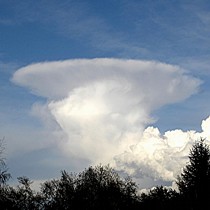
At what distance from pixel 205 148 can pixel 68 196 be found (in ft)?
128

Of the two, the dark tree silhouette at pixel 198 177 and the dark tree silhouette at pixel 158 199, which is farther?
the dark tree silhouette at pixel 158 199

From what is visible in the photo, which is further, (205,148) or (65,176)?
(65,176)

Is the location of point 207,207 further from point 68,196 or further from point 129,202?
Answer: point 68,196

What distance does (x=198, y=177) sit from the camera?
6725cm

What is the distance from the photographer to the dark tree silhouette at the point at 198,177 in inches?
2633

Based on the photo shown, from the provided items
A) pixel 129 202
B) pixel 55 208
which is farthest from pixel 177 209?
pixel 55 208

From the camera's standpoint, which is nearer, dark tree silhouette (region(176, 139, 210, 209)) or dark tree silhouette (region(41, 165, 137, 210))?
dark tree silhouette (region(176, 139, 210, 209))

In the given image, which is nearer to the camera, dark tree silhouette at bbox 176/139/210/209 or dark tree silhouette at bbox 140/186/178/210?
dark tree silhouette at bbox 176/139/210/209

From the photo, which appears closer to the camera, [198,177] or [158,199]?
[198,177]

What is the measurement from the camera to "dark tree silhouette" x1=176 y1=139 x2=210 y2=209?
219ft

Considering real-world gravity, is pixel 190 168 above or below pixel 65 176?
below

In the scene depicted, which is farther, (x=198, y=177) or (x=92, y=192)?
(x=92, y=192)

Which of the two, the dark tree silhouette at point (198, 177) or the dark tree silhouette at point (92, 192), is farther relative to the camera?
the dark tree silhouette at point (92, 192)

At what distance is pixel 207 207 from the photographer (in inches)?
2621
